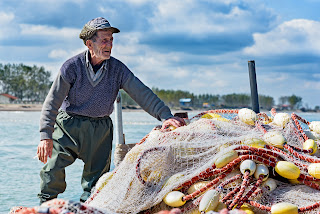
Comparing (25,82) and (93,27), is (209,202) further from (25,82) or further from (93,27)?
(25,82)

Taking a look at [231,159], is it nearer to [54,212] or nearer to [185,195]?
[185,195]

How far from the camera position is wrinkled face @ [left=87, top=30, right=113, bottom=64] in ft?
10.9

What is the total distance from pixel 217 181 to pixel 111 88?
1.46 m

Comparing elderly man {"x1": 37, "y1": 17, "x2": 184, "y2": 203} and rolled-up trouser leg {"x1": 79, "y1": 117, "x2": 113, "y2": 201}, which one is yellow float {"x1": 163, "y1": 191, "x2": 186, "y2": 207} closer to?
elderly man {"x1": 37, "y1": 17, "x2": 184, "y2": 203}

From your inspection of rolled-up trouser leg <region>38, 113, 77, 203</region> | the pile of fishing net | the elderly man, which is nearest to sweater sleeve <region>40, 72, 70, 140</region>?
the elderly man

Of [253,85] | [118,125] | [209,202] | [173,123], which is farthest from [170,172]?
[118,125]

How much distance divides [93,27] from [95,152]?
106 cm

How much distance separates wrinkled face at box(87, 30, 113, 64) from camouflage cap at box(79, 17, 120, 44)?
39 mm

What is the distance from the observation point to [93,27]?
331 centimetres

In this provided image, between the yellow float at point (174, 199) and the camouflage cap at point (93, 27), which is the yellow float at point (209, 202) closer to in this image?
the yellow float at point (174, 199)

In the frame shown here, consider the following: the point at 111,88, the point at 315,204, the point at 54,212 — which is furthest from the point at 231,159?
the point at 111,88

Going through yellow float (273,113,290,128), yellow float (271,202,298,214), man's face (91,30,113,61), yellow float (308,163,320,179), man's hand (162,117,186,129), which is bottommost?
yellow float (271,202,298,214)

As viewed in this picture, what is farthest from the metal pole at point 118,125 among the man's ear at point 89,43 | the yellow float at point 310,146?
the yellow float at point 310,146

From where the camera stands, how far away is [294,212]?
2273 mm
